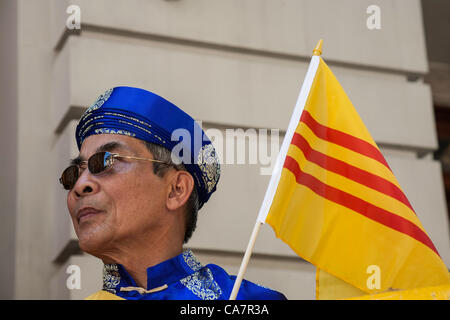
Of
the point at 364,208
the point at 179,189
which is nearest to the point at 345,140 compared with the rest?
the point at 364,208

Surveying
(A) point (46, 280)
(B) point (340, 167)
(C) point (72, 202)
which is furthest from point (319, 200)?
(A) point (46, 280)

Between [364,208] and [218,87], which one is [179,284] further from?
[218,87]

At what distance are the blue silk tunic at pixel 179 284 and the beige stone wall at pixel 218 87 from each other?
1.01m

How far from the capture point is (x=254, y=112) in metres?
6.17

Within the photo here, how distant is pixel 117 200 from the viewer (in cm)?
433

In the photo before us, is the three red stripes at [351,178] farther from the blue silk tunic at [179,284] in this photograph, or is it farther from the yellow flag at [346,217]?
the blue silk tunic at [179,284]

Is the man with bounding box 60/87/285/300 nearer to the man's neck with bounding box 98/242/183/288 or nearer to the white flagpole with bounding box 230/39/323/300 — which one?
the man's neck with bounding box 98/242/183/288

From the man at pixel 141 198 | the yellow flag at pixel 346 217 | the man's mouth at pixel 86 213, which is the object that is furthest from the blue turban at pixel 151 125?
the yellow flag at pixel 346 217

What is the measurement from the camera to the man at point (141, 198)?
4.31 metres

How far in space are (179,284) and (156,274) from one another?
0.32 ft

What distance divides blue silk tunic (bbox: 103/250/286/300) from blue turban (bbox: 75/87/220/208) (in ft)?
1.22

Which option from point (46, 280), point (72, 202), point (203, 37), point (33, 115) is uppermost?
point (203, 37)
